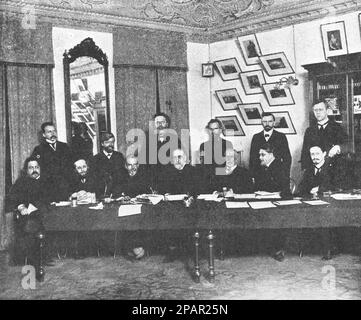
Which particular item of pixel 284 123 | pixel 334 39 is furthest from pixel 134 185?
pixel 334 39

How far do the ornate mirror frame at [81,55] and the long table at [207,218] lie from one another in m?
2.32

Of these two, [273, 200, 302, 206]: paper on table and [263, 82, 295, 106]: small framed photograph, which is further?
[263, 82, 295, 106]: small framed photograph

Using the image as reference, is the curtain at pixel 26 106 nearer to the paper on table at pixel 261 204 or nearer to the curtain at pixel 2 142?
the curtain at pixel 2 142

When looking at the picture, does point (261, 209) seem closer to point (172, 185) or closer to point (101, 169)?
point (172, 185)

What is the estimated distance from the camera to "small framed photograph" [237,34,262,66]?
7348mm

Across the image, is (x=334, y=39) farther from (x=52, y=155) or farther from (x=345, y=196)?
(x=52, y=155)

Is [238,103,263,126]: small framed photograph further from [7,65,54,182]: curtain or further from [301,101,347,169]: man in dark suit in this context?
[7,65,54,182]: curtain

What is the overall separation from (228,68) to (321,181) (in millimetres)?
3423

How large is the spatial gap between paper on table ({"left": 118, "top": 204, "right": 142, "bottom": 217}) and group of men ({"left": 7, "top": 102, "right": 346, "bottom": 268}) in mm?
498

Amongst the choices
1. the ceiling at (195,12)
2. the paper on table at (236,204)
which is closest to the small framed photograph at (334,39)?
the ceiling at (195,12)

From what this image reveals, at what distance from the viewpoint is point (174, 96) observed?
7.54m

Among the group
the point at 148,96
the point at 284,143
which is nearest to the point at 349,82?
the point at 284,143

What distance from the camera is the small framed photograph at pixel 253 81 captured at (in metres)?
7.36

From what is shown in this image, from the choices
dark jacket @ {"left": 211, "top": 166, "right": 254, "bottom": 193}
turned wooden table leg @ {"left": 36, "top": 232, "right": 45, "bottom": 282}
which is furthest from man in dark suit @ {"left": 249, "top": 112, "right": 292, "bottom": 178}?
turned wooden table leg @ {"left": 36, "top": 232, "right": 45, "bottom": 282}
